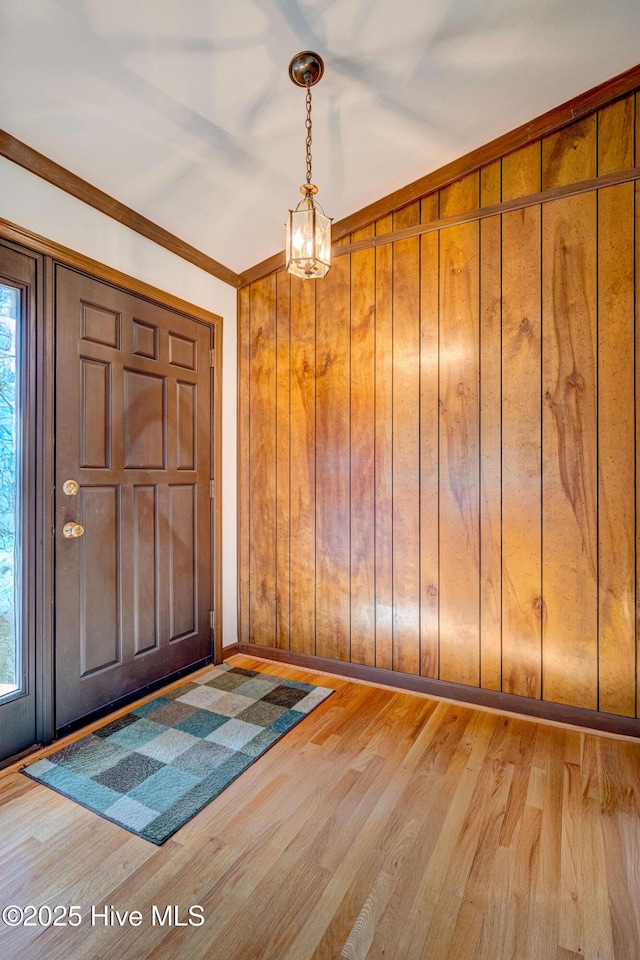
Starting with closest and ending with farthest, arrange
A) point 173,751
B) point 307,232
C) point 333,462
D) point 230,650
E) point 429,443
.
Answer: point 307,232 → point 173,751 → point 429,443 → point 333,462 → point 230,650

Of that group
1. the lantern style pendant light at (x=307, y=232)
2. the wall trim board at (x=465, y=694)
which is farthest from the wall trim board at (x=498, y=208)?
the wall trim board at (x=465, y=694)

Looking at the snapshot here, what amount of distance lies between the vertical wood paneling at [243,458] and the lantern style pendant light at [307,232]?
147 centimetres

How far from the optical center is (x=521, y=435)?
8.07 ft

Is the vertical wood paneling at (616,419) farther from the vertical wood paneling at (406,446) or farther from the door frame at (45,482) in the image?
the door frame at (45,482)

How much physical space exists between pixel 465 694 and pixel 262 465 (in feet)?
5.91

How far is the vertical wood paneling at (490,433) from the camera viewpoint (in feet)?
8.24

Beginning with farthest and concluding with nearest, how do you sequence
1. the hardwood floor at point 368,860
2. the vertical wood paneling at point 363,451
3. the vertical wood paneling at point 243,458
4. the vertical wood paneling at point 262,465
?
the vertical wood paneling at point 243,458 < the vertical wood paneling at point 262,465 < the vertical wood paneling at point 363,451 < the hardwood floor at point 368,860

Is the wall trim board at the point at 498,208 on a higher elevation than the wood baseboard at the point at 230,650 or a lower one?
higher

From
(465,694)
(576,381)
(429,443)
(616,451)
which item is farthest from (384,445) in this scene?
(465,694)

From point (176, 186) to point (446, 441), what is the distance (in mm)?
1886

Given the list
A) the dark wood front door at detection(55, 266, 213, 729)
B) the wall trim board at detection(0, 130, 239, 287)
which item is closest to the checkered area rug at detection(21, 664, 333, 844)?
the dark wood front door at detection(55, 266, 213, 729)

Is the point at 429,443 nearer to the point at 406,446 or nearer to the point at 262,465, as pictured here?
the point at 406,446

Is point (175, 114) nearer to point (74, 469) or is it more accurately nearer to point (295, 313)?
point (295, 313)

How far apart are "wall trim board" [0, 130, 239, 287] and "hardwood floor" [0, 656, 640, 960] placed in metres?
2.50
